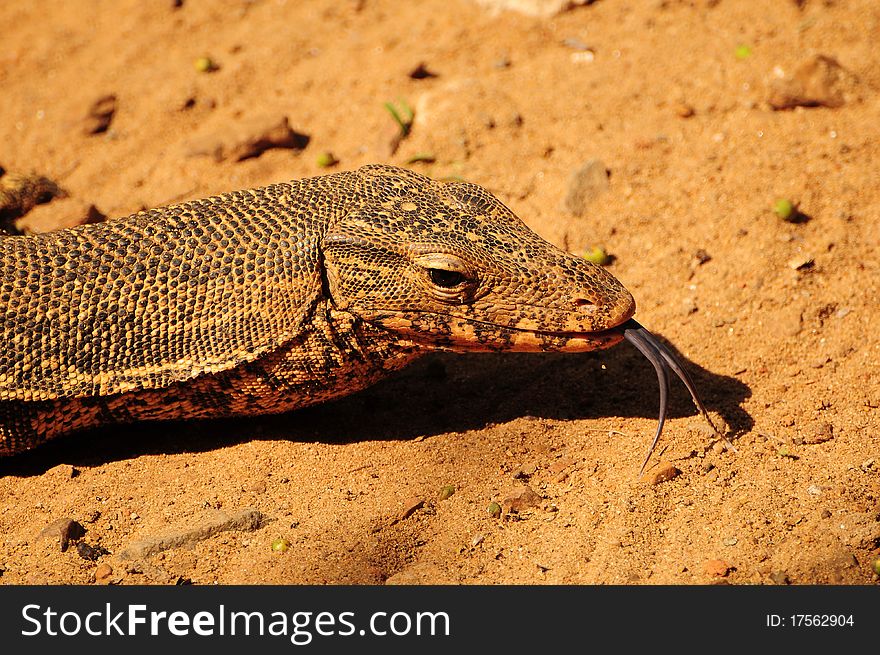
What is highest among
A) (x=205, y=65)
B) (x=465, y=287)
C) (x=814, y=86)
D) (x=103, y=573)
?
(x=465, y=287)

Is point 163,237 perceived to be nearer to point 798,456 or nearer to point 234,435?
point 234,435

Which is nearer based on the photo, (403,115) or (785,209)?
(785,209)

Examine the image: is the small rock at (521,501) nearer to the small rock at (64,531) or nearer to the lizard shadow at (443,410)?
the lizard shadow at (443,410)

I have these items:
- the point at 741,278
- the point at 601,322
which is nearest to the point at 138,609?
the point at 601,322

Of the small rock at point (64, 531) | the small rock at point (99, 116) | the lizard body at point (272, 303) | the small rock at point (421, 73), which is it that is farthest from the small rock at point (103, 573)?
the small rock at point (421, 73)

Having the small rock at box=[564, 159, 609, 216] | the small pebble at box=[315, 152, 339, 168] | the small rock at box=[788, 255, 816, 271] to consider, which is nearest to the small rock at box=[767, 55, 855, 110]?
the small rock at box=[564, 159, 609, 216]

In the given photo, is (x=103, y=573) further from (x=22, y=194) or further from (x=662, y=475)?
(x=22, y=194)

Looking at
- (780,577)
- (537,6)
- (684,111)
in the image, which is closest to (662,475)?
(780,577)
